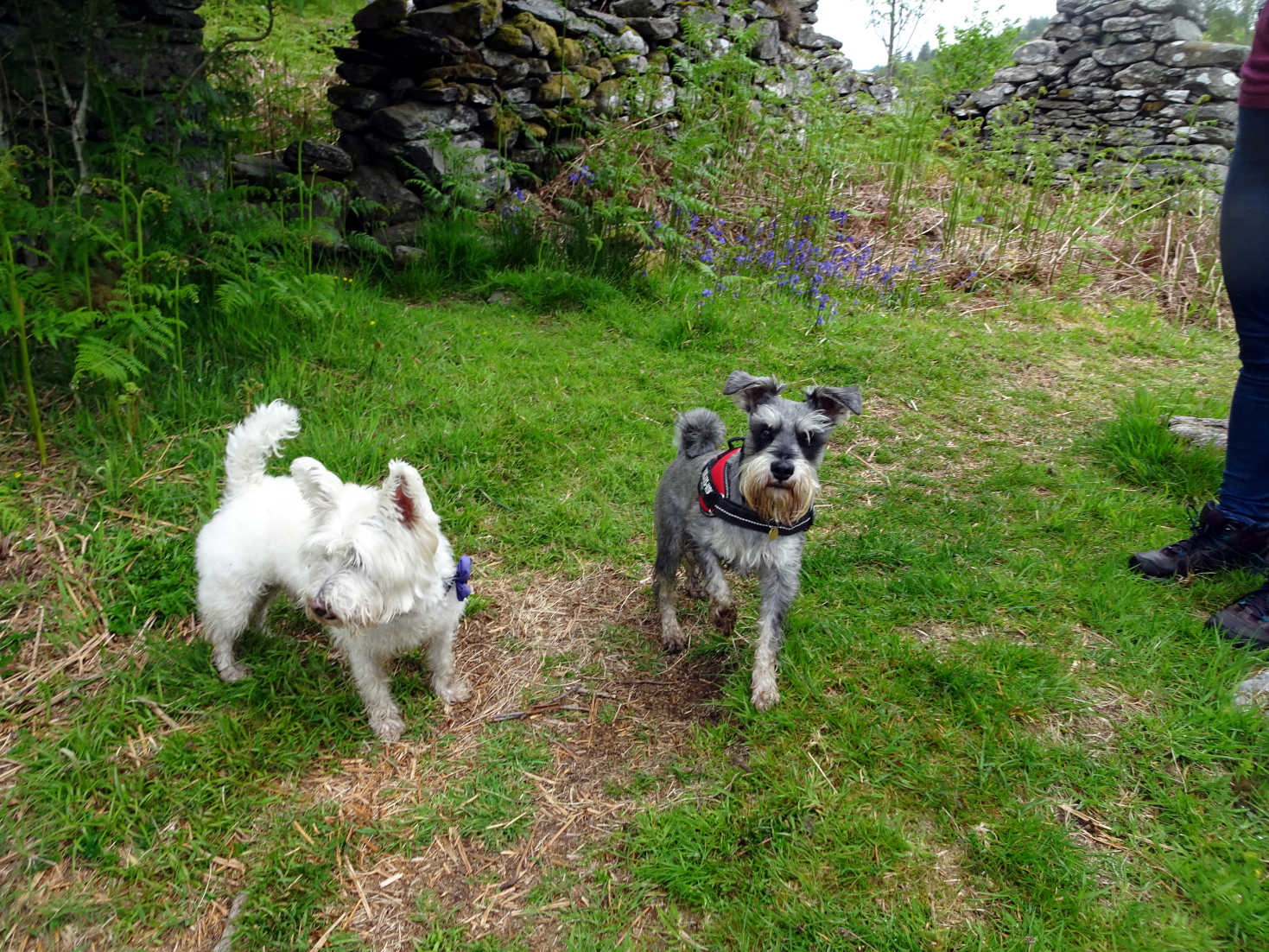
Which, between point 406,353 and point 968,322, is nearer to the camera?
point 406,353

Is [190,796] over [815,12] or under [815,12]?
under

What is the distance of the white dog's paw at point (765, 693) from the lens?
10.1 ft

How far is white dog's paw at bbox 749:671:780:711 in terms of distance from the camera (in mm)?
3080

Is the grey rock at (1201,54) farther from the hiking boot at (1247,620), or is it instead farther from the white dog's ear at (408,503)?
the white dog's ear at (408,503)

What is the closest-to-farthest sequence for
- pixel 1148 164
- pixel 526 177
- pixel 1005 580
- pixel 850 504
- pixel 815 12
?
pixel 1005 580 < pixel 850 504 < pixel 526 177 < pixel 1148 164 < pixel 815 12

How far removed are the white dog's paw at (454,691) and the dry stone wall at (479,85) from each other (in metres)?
5.59

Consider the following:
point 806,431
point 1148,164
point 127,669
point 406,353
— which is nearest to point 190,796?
point 127,669

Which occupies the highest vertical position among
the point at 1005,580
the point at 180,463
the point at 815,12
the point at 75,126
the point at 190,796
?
the point at 815,12

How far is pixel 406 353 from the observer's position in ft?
18.6

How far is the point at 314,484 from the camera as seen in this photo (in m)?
2.69

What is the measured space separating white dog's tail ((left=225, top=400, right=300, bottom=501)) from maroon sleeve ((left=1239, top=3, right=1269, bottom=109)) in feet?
14.2

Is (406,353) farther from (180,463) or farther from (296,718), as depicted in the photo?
(296,718)

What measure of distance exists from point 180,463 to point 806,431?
3.34 m

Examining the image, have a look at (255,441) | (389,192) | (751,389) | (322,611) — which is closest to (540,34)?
(389,192)
